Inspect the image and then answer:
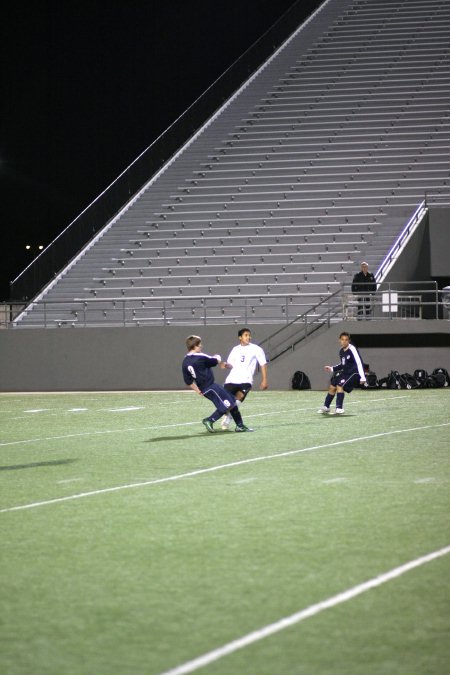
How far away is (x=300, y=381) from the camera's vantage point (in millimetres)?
29469

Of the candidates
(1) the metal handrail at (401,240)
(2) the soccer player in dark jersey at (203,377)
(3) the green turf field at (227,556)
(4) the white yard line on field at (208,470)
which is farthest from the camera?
(1) the metal handrail at (401,240)

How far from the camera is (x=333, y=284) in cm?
3284

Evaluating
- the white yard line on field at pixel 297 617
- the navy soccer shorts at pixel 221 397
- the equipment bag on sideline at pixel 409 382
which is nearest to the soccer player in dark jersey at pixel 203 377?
the navy soccer shorts at pixel 221 397

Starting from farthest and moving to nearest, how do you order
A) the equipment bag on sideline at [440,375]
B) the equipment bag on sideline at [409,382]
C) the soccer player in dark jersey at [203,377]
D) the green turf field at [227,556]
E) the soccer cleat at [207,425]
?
the equipment bag on sideline at [440,375] → the equipment bag on sideline at [409,382] → the soccer cleat at [207,425] → the soccer player in dark jersey at [203,377] → the green turf field at [227,556]

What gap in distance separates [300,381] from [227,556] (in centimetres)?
2211

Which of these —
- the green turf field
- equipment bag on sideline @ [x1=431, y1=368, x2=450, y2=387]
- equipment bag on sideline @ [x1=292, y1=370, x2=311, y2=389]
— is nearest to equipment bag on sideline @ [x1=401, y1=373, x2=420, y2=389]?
equipment bag on sideline @ [x1=431, y1=368, x2=450, y2=387]

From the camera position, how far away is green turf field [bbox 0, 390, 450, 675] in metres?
5.30

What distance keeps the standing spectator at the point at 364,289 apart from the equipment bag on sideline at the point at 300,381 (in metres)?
2.19

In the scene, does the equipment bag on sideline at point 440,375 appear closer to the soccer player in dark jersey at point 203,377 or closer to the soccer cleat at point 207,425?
the soccer cleat at point 207,425

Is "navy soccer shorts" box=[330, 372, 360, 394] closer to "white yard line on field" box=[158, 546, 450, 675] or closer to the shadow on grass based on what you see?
the shadow on grass

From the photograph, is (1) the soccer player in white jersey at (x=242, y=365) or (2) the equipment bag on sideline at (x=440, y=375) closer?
(1) the soccer player in white jersey at (x=242, y=365)

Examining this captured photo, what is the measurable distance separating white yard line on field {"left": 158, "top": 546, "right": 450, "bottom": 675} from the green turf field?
0.06 ft

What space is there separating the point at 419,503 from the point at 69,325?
78.7 ft

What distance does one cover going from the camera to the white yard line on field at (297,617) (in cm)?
510
